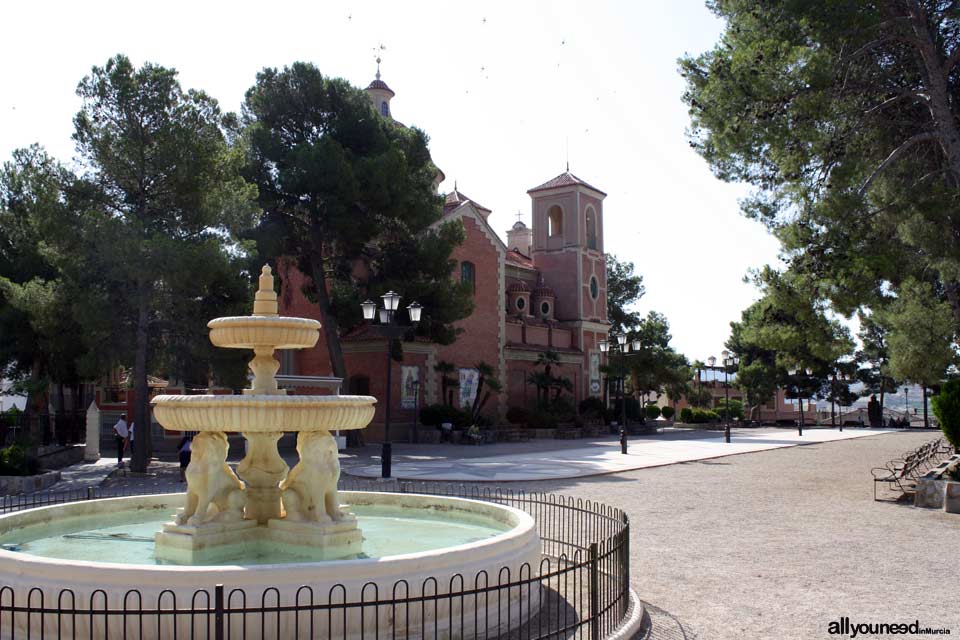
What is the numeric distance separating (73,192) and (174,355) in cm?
487

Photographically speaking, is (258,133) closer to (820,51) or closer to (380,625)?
(820,51)

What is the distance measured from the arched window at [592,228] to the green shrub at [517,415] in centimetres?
1276

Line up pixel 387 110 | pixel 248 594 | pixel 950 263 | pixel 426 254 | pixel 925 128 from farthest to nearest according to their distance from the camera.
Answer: pixel 387 110 → pixel 426 254 → pixel 925 128 → pixel 950 263 → pixel 248 594

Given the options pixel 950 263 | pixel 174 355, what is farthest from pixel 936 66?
pixel 174 355

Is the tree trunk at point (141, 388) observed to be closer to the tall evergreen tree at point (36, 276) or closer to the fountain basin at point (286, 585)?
the tall evergreen tree at point (36, 276)

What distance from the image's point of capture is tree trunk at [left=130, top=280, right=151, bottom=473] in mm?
20547

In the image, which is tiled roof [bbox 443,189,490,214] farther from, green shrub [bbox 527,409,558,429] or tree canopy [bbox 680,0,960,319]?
tree canopy [bbox 680,0,960,319]

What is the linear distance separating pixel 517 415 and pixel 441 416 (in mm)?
6486

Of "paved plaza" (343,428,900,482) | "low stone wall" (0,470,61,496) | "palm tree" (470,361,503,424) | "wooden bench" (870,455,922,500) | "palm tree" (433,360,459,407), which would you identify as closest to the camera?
"wooden bench" (870,455,922,500)

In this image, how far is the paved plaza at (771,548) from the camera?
7.14 m

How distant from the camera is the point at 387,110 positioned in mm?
43469

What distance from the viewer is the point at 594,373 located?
1844 inches

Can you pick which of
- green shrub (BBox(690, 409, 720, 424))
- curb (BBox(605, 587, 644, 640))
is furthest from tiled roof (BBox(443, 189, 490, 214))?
curb (BBox(605, 587, 644, 640))

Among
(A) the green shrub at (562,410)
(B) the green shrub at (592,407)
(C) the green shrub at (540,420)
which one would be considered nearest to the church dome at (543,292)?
(B) the green shrub at (592,407)
